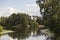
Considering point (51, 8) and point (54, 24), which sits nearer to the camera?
point (54, 24)

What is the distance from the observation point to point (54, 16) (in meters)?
20.9

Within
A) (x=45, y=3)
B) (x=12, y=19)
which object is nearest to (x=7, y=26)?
(x=12, y=19)

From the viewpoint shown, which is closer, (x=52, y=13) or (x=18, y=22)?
(x=52, y=13)

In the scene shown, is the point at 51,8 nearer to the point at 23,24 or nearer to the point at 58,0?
the point at 58,0

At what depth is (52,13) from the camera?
22.6 metres

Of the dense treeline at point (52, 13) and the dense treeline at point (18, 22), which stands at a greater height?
the dense treeline at point (52, 13)

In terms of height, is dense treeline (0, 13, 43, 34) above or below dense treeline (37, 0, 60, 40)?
below

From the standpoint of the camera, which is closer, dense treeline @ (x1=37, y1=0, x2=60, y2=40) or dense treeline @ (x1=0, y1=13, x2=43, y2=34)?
dense treeline @ (x1=37, y1=0, x2=60, y2=40)

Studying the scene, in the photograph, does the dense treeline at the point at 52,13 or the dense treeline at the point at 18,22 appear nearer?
the dense treeline at the point at 52,13

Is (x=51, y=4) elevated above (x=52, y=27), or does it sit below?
above

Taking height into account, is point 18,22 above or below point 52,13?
below

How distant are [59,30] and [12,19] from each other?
35.5m

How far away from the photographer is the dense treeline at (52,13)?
21.1 metres

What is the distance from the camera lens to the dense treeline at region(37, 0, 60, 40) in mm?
21120
